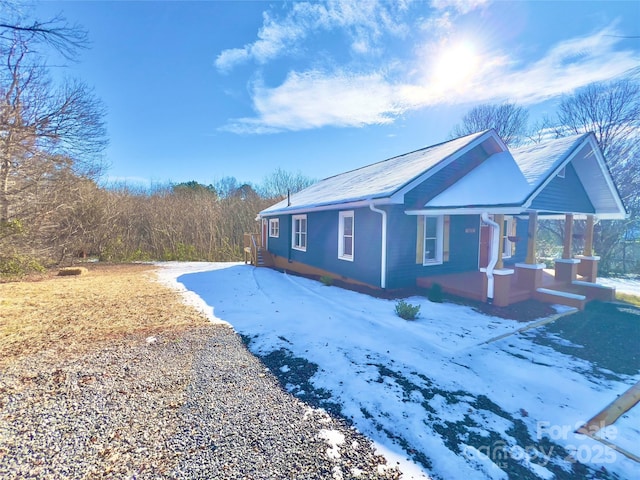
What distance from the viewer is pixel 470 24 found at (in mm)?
6965

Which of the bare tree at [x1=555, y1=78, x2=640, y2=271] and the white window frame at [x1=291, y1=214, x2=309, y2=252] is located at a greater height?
the bare tree at [x1=555, y1=78, x2=640, y2=271]

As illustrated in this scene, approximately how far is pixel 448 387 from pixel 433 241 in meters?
5.74

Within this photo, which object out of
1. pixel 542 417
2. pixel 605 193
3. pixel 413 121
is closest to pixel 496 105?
pixel 413 121

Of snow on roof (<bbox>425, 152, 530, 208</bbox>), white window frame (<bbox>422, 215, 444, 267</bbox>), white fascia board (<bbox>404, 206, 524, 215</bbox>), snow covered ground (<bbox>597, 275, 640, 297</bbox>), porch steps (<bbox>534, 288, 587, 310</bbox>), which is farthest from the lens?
snow covered ground (<bbox>597, 275, 640, 297</bbox>)

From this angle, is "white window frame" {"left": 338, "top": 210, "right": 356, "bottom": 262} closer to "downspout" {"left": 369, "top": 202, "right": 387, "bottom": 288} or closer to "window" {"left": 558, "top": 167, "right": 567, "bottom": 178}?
"downspout" {"left": 369, "top": 202, "right": 387, "bottom": 288}

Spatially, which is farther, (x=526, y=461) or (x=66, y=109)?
(x=66, y=109)

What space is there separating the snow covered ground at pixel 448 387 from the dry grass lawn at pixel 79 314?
114 centimetres

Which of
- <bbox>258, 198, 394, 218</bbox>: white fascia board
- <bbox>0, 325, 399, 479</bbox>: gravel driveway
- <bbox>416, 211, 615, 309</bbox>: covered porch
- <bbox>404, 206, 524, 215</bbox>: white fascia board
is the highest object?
<bbox>258, 198, 394, 218</bbox>: white fascia board

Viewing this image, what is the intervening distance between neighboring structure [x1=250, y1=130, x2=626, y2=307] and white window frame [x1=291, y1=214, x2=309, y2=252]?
1345mm

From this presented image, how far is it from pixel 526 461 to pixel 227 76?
1235 cm

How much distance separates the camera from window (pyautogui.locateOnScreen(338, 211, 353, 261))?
28.4 feet

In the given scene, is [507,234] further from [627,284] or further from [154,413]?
[154,413]

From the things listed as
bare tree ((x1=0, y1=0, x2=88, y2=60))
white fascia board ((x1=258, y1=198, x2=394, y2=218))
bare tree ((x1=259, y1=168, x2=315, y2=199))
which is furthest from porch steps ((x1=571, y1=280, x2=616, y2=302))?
bare tree ((x1=259, y1=168, x2=315, y2=199))

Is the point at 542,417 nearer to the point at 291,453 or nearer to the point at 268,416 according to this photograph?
the point at 291,453
